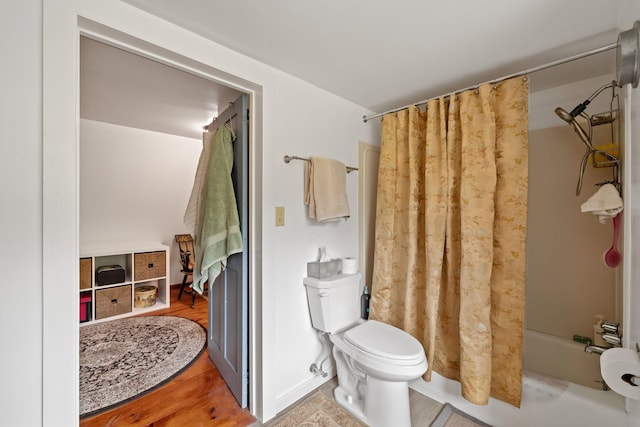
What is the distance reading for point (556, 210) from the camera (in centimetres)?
182

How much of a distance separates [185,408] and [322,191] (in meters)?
1.64

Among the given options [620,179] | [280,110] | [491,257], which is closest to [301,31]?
[280,110]

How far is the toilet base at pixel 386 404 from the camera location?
1.46 metres

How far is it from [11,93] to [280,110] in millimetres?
1125

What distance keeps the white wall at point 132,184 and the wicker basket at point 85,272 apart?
1.22 feet

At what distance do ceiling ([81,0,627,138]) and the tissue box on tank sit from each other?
1254 millimetres

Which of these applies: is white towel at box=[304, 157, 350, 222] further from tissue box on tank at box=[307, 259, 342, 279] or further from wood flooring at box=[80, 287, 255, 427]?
wood flooring at box=[80, 287, 255, 427]

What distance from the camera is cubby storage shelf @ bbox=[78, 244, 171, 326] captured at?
279 centimetres

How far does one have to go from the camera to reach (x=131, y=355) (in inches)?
85.6

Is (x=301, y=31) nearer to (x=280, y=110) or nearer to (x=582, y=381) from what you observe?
(x=280, y=110)

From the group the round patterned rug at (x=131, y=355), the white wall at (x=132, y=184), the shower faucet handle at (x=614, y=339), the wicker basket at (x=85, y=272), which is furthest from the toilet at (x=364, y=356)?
the white wall at (x=132, y=184)

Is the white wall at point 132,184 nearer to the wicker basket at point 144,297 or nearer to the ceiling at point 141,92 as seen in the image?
the ceiling at point 141,92

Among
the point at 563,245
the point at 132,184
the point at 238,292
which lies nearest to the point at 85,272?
the point at 132,184

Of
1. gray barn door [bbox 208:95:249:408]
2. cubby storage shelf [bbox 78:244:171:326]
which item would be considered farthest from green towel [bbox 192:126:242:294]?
cubby storage shelf [bbox 78:244:171:326]
